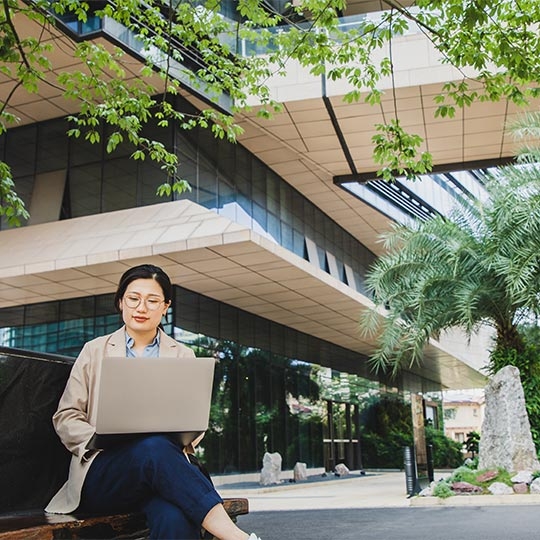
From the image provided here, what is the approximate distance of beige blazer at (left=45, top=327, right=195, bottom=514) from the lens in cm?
313

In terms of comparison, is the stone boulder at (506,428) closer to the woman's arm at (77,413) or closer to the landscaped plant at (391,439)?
the woman's arm at (77,413)

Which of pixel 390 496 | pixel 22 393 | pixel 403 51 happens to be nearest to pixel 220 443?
pixel 390 496

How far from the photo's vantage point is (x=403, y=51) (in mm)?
14938

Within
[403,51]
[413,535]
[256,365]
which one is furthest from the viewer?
[256,365]

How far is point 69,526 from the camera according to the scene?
272 cm

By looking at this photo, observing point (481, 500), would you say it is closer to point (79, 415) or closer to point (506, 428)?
point (506, 428)

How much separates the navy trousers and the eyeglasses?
807 mm

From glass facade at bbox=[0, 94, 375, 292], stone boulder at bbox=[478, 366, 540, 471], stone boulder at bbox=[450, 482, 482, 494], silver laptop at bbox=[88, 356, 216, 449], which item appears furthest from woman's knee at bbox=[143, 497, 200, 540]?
glass facade at bbox=[0, 94, 375, 292]

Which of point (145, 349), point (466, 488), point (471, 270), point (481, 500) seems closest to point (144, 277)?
point (145, 349)

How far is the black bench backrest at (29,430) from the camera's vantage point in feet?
11.1

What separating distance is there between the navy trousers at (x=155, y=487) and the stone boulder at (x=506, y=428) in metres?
11.9

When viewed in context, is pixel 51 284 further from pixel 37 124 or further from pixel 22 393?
pixel 22 393

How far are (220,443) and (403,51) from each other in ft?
34.0

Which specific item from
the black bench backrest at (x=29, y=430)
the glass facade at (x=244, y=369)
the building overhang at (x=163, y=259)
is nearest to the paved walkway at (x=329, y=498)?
the glass facade at (x=244, y=369)
